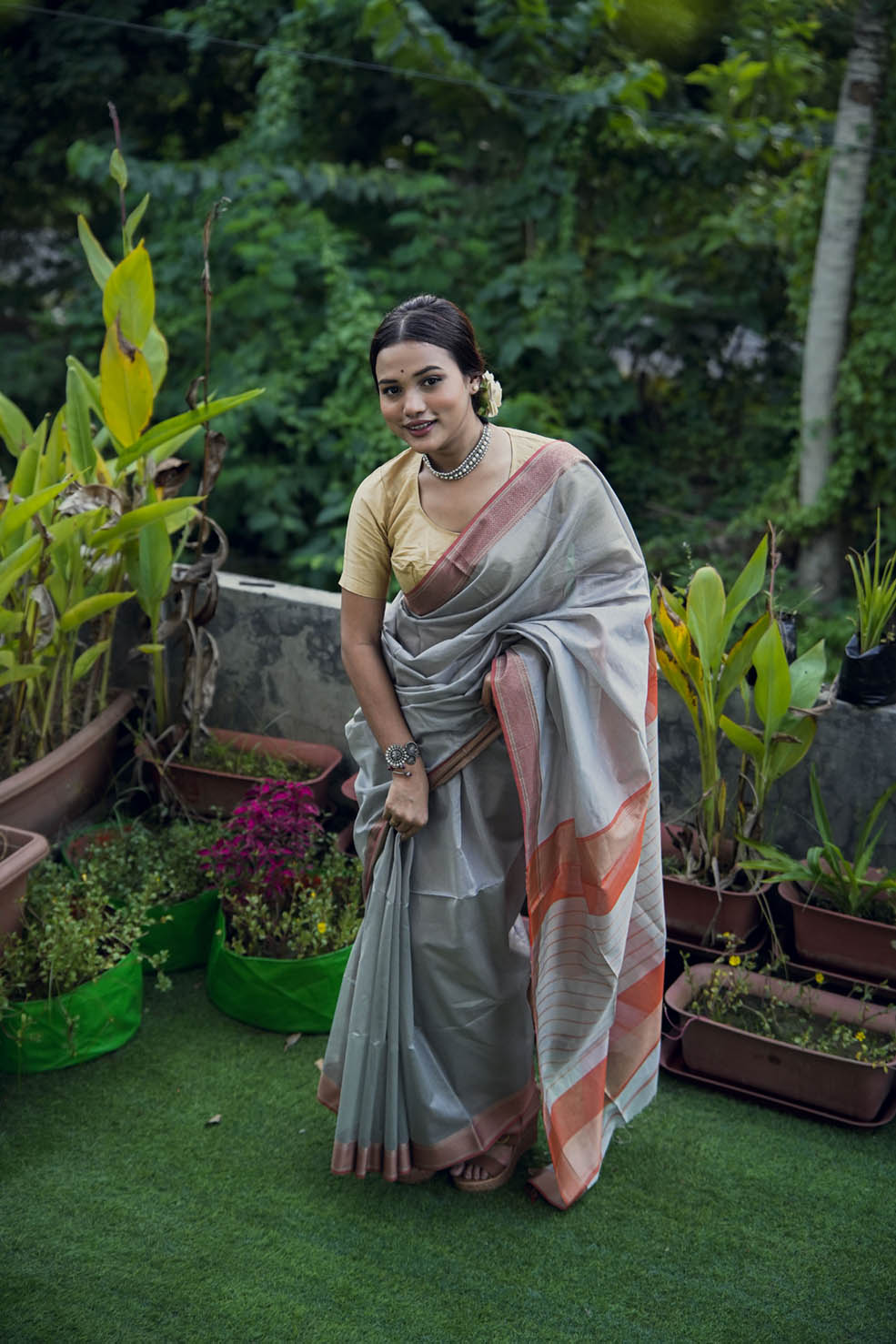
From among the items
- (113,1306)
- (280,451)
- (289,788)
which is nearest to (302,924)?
(289,788)

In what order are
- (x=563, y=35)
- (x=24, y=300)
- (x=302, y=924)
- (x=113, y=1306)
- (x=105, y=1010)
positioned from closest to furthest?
1. (x=113, y=1306)
2. (x=105, y=1010)
3. (x=302, y=924)
4. (x=563, y=35)
5. (x=24, y=300)

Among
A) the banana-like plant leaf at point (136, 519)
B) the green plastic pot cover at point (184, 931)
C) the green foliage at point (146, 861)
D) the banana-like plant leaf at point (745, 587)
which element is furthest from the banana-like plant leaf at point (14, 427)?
the banana-like plant leaf at point (745, 587)

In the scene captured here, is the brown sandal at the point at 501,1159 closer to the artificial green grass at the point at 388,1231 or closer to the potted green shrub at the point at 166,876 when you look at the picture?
the artificial green grass at the point at 388,1231

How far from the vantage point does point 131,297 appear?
322 cm

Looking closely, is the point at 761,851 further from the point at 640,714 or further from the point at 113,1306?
the point at 113,1306

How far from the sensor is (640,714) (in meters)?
2.19

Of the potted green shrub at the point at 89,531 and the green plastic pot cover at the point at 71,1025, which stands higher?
the potted green shrub at the point at 89,531

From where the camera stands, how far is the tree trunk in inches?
199

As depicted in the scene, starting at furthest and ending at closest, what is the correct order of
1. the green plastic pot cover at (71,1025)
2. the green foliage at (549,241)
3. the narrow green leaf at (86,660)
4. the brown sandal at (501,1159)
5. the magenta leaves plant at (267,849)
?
1. the green foliage at (549,241)
2. the narrow green leaf at (86,660)
3. the magenta leaves plant at (267,849)
4. the green plastic pot cover at (71,1025)
5. the brown sandal at (501,1159)

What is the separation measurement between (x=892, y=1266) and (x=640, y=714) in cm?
119

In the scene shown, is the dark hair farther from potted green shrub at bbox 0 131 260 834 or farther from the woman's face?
potted green shrub at bbox 0 131 260 834

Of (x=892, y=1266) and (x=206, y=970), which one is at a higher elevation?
(x=892, y=1266)

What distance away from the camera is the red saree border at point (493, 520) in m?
2.13

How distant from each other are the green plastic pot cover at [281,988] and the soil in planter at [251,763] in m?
0.61
